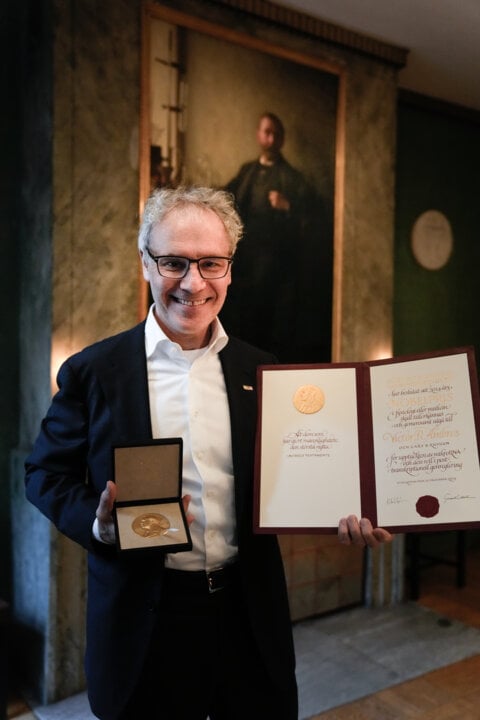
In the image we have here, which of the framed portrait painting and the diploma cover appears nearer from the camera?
the diploma cover

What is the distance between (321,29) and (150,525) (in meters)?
3.24

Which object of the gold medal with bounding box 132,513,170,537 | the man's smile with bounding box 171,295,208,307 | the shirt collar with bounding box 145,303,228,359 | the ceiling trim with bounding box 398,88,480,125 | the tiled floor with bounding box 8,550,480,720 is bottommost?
the tiled floor with bounding box 8,550,480,720

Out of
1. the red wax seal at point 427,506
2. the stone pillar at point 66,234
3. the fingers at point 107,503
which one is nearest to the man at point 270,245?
the stone pillar at point 66,234

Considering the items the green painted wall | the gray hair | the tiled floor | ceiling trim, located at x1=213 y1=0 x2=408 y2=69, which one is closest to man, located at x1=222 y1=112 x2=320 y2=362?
ceiling trim, located at x1=213 y1=0 x2=408 y2=69

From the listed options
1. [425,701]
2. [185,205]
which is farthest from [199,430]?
[425,701]

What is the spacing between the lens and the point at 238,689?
60.1 inches

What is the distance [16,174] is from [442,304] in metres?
3.31

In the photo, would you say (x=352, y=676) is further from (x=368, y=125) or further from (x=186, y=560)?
(x=368, y=125)

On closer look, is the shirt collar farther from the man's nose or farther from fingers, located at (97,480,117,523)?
fingers, located at (97,480,117,523)

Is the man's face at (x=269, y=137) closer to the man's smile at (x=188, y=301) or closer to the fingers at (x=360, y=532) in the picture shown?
the man's smile at (x=188, y=301)

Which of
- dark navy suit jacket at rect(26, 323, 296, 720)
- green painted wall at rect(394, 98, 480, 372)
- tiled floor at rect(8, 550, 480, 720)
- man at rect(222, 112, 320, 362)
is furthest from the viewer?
green painted wall at rect(394, 98, 480, 372)

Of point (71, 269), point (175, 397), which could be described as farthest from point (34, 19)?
point (175, 397)

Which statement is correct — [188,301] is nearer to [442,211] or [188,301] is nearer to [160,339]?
[160,339]

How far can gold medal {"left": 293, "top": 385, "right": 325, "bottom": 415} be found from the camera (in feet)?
5.15
